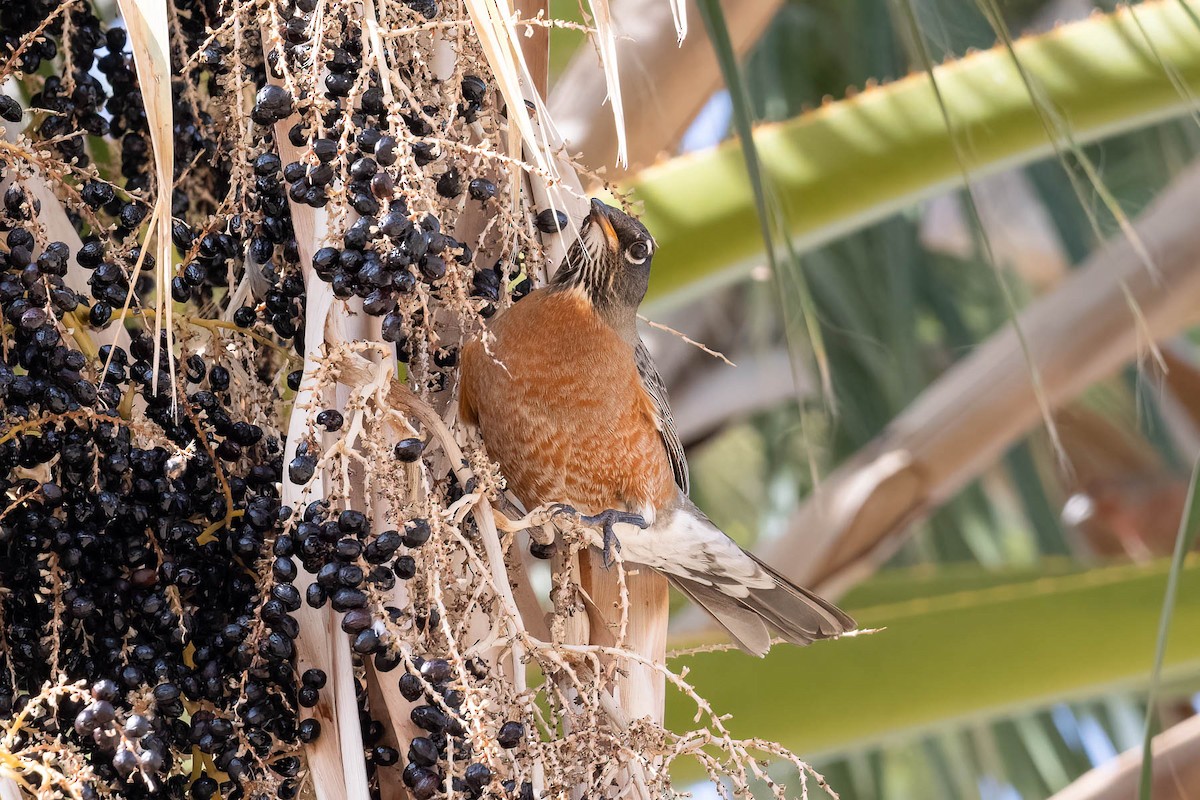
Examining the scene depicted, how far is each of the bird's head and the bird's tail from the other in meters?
0.36

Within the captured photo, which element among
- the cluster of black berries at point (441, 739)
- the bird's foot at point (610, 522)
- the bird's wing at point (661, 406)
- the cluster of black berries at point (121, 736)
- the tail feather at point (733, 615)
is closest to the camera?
the cluster of black berries at point (121, 736)

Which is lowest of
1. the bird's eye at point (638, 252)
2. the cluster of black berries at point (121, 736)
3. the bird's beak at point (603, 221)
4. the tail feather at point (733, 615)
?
the cluster of black berries at point (121, 736)

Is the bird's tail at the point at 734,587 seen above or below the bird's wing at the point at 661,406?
below

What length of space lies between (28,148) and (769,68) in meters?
2.63

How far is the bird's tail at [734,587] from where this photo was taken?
1.97 meters

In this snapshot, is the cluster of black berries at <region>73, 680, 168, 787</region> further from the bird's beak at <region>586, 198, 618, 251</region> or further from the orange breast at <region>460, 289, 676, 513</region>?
the bird's beak at <region>586, 198, 618, 251</region>

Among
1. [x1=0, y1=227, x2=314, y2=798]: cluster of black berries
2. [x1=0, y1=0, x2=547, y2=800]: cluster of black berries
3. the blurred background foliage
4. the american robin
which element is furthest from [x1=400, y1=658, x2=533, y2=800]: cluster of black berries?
the american robin

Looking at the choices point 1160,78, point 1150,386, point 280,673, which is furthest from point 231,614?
point 1160,78

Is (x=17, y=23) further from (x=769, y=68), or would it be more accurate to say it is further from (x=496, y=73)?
(x=769, y=68)

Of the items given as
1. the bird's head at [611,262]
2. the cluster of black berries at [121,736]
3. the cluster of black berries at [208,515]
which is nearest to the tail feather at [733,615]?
the bird's head at [611,262]

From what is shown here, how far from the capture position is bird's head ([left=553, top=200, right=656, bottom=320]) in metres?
1.83

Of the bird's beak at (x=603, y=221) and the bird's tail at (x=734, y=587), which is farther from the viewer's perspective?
the bird's tail at (x=734, y=587)

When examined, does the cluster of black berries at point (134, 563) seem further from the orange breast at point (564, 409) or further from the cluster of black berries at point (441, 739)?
the orange breast at point (564, 409)

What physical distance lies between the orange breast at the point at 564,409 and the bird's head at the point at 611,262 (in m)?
0.03
